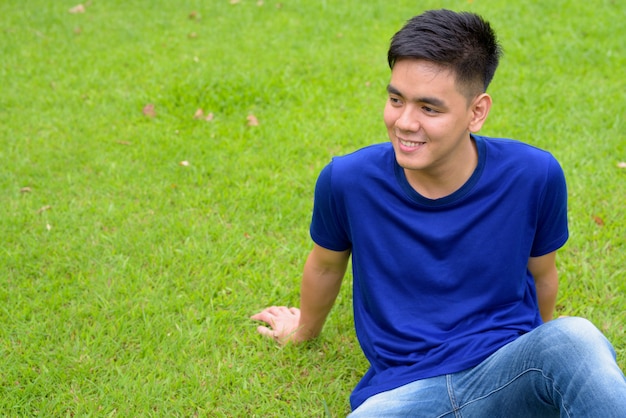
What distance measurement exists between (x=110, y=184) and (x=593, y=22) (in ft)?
14.5

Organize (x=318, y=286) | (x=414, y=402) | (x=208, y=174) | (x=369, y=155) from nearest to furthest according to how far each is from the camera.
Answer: (x=414, y=402) → (x=369, y=155) → (x=318, y=286) → (x=208, y=174)

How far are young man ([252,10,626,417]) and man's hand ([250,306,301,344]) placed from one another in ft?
2.12

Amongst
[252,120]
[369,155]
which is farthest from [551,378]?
[252,120]

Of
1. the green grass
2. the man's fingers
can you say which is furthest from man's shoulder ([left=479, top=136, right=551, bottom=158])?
the man's fingers

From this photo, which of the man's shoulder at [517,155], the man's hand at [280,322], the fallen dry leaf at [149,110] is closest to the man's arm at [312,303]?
the man's hand at [280,322]

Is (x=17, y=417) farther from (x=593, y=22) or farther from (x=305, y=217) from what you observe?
(x=593, y=22)

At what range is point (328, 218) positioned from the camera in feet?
8.13

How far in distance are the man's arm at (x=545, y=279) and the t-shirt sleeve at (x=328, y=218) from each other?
0.66 m

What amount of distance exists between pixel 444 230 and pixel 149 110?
3255mm

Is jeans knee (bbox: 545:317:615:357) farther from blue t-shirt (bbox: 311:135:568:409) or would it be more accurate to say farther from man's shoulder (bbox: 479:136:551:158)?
man's shoulder (bbox: 479:136:551:158)

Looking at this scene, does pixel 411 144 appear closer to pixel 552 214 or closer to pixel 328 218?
pixel 328 218

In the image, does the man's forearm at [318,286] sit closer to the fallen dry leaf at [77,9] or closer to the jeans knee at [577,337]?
the jeans knee at [577,337]

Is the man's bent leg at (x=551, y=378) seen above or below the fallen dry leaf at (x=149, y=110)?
above

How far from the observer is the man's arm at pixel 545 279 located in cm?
247
